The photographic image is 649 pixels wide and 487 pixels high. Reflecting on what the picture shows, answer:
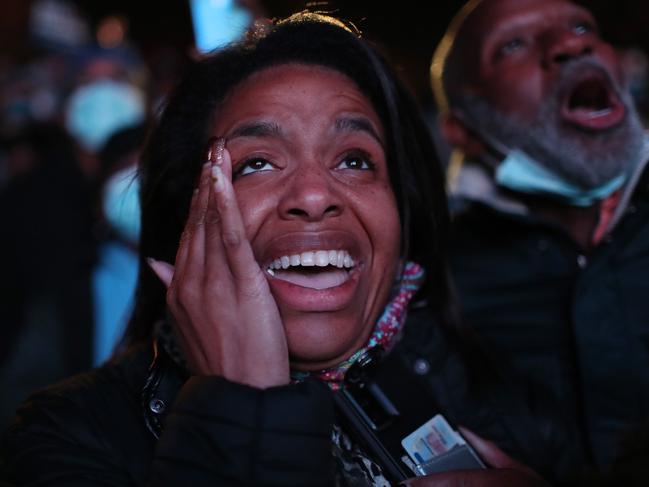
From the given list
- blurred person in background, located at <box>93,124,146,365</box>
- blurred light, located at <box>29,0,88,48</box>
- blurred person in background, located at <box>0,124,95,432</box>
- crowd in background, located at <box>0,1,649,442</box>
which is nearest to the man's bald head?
crowd in background, located at <box>0,1,649,442</box>

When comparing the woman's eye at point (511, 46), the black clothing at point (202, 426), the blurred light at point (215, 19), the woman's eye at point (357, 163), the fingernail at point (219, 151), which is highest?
the blurred light at point (215, 19)

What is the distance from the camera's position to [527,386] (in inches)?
94.3

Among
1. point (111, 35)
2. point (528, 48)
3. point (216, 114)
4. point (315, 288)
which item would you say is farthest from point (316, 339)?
point (111, 35)

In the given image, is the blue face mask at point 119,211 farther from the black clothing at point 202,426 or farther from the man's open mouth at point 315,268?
the man's open mouth at point 315,268

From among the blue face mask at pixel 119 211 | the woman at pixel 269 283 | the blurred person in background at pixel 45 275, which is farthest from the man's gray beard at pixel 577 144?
the blurred person in background at pixel 45 275

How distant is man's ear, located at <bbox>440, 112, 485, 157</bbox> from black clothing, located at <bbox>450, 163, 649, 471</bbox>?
0.26 meters

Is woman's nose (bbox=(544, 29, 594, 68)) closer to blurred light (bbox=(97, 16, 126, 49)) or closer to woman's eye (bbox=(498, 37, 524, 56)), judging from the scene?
woman's eye (bbox=(498, 37, 524, 56))

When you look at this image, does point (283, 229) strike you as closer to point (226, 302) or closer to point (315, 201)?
point (315, 201)

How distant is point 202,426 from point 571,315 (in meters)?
1.46

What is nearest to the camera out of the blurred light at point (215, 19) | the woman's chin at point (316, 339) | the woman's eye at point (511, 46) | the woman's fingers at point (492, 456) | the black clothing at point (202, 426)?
the black clothing at point (202, 426)

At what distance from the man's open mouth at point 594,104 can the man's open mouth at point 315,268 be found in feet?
3.96

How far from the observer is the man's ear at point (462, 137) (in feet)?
10.0

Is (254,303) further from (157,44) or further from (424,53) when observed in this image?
(157,44)

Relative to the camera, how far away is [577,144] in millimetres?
2598
